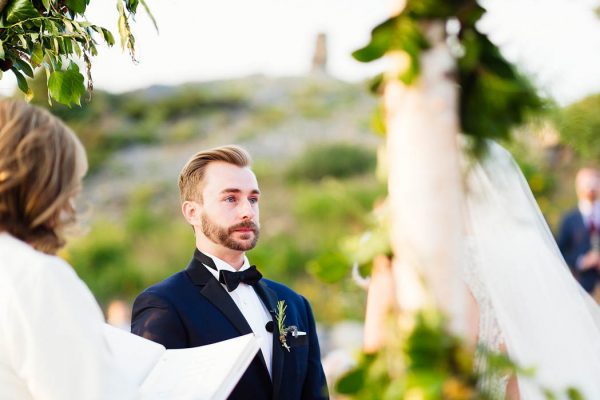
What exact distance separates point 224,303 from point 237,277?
12 centimetres

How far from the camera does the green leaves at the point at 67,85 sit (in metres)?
3.19

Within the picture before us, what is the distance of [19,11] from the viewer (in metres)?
3.06

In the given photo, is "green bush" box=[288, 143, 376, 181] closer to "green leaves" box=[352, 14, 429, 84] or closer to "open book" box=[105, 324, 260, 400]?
"open book" box=[105, 324, 260, 400]

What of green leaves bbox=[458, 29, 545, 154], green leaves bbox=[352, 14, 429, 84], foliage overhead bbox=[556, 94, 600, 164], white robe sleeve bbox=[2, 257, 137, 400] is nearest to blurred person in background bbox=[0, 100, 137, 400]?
white robe sleeve bbox=[2, 257, 137, 400]

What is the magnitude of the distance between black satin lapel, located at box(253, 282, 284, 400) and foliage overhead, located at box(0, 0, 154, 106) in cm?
108

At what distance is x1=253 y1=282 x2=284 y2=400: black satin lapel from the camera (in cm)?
326

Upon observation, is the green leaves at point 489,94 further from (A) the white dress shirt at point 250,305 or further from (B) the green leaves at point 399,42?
(A) the white dress shirt at point 250,305

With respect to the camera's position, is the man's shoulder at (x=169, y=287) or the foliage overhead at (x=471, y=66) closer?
the foliage overhead at (x=471, y=66)

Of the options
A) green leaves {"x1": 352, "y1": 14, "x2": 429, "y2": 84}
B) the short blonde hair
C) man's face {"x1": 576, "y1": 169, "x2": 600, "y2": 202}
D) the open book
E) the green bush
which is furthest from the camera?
the green bush

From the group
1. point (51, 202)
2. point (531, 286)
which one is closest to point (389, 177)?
point (51, 202)

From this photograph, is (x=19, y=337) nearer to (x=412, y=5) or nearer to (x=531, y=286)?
(x=412, y=5)

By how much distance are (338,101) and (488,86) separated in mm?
29683

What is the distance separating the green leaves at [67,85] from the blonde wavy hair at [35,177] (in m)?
1.14

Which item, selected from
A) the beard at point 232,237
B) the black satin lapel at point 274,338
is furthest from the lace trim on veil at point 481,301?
the beard at point 232,237
